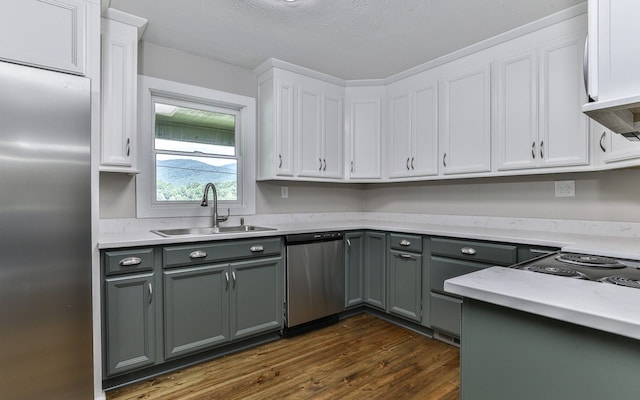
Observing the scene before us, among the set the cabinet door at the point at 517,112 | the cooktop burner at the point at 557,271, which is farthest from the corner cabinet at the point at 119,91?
the cabinet door at the point at 517,112

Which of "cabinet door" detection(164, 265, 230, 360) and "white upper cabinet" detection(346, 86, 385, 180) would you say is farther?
"white upper cabinet" detection(346, 86, 385, 180)

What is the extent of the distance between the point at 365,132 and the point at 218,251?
205 centimetres

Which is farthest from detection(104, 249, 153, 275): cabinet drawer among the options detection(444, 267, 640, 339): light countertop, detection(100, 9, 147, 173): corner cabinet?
detection(444, 267, 640, 339): light countertop

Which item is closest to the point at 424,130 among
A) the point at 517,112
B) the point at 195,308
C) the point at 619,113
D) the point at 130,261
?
the point at 517,112

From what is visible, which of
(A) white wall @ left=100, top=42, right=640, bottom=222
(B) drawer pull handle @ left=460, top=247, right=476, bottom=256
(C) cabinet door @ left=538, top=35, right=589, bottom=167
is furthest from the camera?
(B) drawer pull handle @ left=460, top=247, right=476, bottom=256

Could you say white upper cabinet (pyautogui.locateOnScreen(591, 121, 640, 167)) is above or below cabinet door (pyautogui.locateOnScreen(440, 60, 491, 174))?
below

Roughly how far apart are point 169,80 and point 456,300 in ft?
9.66

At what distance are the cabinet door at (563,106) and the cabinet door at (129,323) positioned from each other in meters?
2.90

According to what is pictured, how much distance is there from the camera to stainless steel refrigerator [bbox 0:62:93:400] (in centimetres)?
161

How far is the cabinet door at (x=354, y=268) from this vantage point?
10.4 feet

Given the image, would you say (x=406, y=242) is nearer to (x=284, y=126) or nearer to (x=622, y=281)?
(x=284, y=126)

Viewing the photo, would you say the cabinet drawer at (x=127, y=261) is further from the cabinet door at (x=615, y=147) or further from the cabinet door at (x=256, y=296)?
the cabinet door at (x=615, y=147)

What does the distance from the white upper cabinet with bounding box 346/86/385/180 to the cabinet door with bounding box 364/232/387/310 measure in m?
0.75

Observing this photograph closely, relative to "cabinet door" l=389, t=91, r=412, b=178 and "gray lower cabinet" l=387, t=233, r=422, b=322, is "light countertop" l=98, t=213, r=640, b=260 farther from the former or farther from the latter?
"cabinet door" l=389, t=91, r=412, b=178
